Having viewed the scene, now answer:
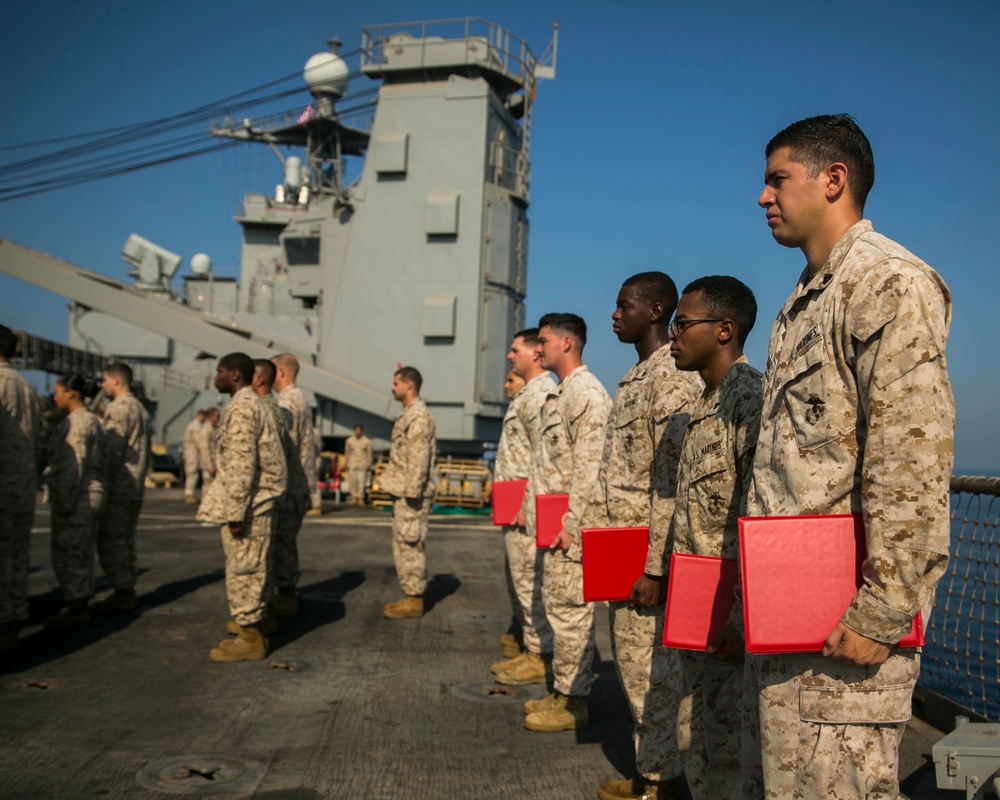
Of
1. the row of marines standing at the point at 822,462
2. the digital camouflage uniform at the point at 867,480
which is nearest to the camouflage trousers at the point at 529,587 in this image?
the row of marines standing at the point at 822,462

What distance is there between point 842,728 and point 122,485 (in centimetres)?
662

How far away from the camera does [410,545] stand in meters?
6.95

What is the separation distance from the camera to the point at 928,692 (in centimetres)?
444

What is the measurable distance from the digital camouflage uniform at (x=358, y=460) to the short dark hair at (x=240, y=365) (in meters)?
11.0

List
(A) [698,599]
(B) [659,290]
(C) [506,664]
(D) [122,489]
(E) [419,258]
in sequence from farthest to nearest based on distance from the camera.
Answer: (E) [419,258] → (D) [122,489] → (C) [506,664] → (B) [659,290] → (A) [698,599]

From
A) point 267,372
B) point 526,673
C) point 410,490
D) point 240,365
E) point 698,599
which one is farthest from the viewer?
point 267,372

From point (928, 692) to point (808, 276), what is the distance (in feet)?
10.7

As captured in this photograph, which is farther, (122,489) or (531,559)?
(122,489)

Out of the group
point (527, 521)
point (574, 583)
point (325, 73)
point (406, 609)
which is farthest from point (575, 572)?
point (325, 73)

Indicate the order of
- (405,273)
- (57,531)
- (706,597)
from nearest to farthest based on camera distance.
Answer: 1. (706,597)
2. (57,531)
3. (405,273)

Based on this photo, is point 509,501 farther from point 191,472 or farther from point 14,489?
point 191,472

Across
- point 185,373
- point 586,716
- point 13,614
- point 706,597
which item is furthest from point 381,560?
point 185,373

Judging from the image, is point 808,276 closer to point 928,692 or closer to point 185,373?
point 928,692

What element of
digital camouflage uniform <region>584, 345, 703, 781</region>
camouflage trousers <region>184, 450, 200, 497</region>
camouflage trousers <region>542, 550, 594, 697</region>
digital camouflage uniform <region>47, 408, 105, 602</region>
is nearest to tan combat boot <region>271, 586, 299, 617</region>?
digital camouflage uniform <region>47, 408, 105, 602</region>
